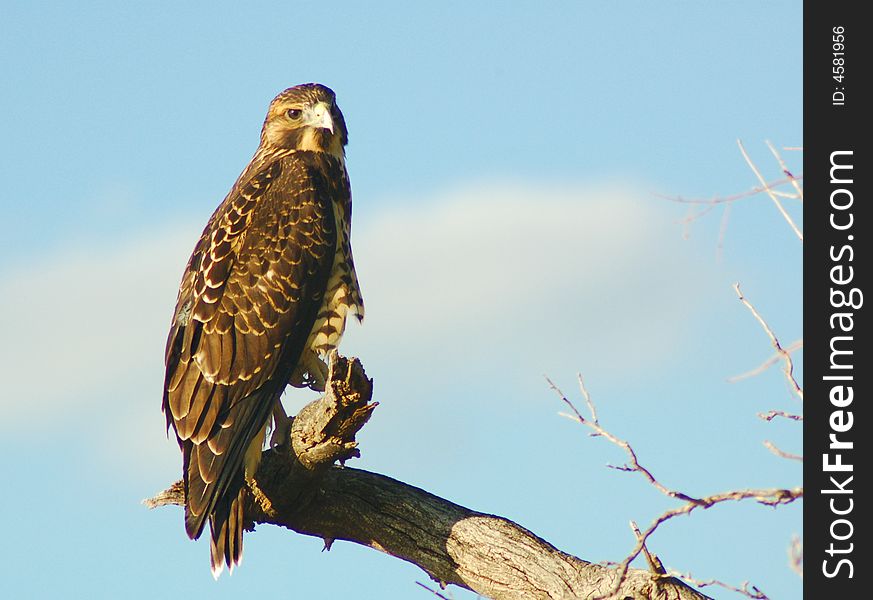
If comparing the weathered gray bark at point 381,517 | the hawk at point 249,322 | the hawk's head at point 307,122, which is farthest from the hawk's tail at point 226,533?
the hawk's head at point 307,122

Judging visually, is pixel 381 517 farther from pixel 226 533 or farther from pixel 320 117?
pixel 320 117

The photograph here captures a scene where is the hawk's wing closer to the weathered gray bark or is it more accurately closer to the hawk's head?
the weathered gray bark

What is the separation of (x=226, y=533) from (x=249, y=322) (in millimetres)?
1052

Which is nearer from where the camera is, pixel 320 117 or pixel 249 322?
pixel 249 322

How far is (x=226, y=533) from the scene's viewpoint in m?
5.30

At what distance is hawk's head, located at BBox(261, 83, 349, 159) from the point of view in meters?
6.68

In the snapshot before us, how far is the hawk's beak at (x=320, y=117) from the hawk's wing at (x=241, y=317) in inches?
17.3

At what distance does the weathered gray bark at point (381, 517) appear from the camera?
15.9 feet

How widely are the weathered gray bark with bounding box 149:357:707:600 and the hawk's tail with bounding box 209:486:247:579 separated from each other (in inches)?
6.0

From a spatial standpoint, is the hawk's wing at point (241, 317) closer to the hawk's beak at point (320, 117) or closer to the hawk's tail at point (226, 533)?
the hawk's tail at point (226, 533)

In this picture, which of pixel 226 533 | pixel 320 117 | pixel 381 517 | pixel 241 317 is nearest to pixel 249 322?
pixel 241 317
